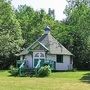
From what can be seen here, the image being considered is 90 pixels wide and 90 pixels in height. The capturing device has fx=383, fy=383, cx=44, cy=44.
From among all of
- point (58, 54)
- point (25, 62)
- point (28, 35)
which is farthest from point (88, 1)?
point (28, 35)

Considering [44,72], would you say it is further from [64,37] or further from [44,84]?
→ [64,37]

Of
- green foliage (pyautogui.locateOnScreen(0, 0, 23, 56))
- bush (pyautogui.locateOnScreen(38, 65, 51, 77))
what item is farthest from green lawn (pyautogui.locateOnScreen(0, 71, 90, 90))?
green foliage (pyautogui.locateOnScreen(0, 0, 23, 56))

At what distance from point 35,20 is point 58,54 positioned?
964 inches

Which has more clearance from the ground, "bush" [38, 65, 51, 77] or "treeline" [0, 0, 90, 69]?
"treeline" [0, 0, 90, 69]

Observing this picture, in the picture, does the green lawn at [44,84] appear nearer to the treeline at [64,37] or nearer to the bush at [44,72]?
the bush at [44,72]

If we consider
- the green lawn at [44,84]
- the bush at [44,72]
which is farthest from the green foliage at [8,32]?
the green lawn at [44,84]

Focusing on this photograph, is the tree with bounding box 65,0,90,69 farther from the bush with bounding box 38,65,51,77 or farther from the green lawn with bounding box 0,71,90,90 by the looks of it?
the green lawn with bounding box 0,71,90,90

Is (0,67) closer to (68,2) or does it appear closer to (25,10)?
(68,2)

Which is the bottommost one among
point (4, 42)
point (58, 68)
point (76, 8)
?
point (58, 68)

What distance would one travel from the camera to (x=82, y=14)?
189 feet

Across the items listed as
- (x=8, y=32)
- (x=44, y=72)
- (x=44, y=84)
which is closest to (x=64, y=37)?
(x=8, y=32)

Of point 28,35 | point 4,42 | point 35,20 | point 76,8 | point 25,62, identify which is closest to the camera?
point 25,62

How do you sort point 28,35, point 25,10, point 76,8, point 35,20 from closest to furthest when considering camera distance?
point 76,8 < point 28,35 < point 35,20 < point 25,10

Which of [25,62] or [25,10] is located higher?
[25,10]
